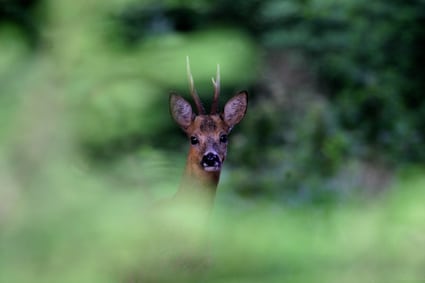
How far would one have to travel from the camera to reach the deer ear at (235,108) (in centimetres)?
199

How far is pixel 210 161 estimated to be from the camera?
7.44ft

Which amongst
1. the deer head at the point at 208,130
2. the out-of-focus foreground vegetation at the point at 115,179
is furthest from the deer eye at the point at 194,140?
the out-of-focus foreground vegetation at the point at 115,179

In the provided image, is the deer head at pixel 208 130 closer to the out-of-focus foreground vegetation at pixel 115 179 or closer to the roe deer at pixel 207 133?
the roe deer at pixel 207 133

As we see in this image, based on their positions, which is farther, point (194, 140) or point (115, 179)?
point (194, 140)

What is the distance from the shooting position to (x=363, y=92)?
285 inches

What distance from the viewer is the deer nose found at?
2.25 m

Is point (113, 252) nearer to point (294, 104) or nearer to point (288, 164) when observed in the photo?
point (288, 164)

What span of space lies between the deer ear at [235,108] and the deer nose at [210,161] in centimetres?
8

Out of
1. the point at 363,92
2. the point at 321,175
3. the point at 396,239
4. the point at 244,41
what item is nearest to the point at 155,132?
the point at 244,41

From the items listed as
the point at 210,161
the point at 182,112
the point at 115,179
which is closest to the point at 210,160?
the point at 210,161

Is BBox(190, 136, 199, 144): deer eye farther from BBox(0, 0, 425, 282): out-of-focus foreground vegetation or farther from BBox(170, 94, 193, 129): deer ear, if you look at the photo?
BBox(0, 0, 425, 282): out-of-focus foreground vegetation

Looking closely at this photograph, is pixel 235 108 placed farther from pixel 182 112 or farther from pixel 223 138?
pixel 223 138

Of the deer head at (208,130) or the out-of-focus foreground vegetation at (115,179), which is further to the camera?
the deer head at (208,130)

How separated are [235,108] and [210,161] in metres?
0.16
